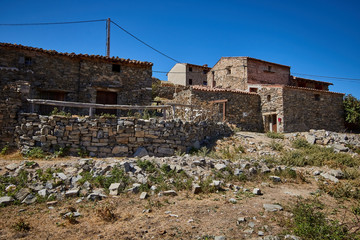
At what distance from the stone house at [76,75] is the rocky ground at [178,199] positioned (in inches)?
269

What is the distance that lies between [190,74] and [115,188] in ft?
87.4

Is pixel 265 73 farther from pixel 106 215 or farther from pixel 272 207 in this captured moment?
pixel 106 215

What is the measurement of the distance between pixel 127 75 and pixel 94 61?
7.85 feet

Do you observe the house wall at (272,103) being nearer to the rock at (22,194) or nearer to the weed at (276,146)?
the weed at (276,146)

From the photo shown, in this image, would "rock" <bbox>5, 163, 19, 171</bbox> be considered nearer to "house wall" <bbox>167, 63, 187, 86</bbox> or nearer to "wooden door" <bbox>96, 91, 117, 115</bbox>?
"wooden door" <bbox>96, 91, 117, 115</bbox>

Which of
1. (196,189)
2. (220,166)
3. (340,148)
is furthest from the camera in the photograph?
(340,148)

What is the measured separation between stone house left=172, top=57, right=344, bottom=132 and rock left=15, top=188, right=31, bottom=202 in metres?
13.2

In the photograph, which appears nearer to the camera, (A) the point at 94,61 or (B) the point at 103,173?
(B) the point at 103,173

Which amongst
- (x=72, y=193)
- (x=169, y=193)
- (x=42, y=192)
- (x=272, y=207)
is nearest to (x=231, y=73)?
(x=169, y=193)

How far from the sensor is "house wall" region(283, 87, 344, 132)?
64.5 ft

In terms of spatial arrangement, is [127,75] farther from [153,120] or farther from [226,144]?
[226,144]

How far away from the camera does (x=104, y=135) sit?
9156 mm

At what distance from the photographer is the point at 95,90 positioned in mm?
14625

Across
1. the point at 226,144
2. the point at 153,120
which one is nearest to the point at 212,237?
the point at 153,120
